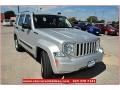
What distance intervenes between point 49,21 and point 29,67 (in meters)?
1.01

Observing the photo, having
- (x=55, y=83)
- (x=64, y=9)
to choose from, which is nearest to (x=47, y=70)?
(x=55, y=83)

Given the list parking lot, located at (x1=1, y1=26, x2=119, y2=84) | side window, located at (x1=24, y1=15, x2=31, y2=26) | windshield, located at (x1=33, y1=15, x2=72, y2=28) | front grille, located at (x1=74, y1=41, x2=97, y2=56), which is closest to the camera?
front grille, located at (x1=74, y1=41, x2=97, y2=56)

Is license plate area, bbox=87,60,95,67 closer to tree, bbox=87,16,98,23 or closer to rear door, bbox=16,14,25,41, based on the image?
tree, bbox=87,16,98,23

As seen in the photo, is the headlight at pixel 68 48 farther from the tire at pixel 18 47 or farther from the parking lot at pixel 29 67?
the tire at pixel 18 47

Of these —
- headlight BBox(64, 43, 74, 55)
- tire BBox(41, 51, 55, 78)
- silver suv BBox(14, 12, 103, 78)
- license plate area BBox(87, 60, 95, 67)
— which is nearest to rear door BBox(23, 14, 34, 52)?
silver suv BBox(14, 12, 103, 78)

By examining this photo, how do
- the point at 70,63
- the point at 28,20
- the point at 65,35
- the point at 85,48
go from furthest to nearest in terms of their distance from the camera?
the point at 28,20 → the point at 65,35 → the point at 85,48 → the point at 70,63

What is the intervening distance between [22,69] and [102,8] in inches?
76.9

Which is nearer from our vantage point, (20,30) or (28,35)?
(28,35)

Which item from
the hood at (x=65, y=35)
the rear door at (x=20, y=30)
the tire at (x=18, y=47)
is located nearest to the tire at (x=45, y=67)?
the hood at (x=65, y=35)

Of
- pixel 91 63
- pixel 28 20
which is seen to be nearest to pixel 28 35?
pixel 28 20

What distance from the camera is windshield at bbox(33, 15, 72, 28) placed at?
612cm

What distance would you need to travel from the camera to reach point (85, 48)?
5484mm

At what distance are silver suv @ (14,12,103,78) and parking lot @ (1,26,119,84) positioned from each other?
226mm

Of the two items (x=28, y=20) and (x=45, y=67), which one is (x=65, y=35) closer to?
(x=45, y=67)
